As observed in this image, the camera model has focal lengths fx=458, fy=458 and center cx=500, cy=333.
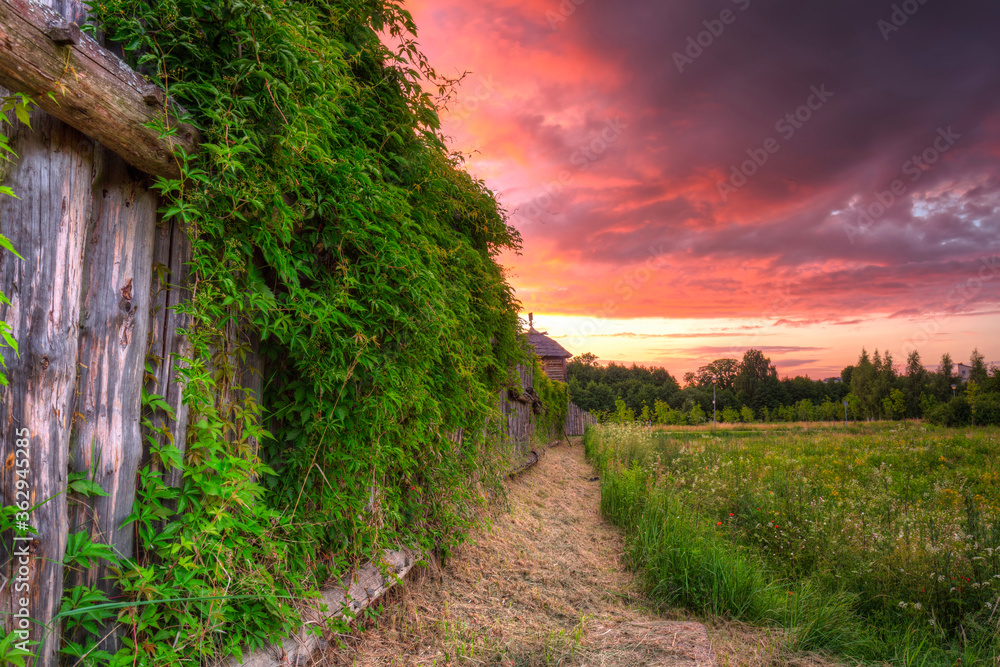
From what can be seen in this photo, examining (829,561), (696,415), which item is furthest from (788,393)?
(829,561)

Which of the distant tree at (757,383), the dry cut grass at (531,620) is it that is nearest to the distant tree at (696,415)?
the distant tree at (757,383)

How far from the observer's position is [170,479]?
1.92 meters

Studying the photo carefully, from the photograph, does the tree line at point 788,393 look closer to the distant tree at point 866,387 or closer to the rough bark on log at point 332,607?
the distant tree at point 866,387

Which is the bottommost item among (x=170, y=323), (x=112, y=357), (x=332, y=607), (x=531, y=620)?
(x=531, y=620)

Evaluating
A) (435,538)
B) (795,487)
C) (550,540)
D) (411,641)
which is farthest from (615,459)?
(411,641)

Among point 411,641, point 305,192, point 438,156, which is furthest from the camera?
point 438,156

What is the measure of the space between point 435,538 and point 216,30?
360 centimetres

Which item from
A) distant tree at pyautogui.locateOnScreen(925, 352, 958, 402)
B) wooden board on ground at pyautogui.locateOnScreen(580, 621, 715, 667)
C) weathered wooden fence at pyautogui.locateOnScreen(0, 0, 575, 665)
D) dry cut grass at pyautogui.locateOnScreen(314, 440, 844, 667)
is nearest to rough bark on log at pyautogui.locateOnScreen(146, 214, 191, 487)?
weathered wooden fence at pyautogui.locateOnScreen(0, 0, 575, 665)

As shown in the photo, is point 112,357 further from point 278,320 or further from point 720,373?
point 720,373

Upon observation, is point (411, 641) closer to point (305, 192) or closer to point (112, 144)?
point (305, 192)

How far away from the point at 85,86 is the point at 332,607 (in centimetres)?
263

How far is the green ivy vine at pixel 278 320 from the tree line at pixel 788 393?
79.9 ft

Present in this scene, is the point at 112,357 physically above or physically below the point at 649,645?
above

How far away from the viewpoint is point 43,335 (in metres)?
1.52
